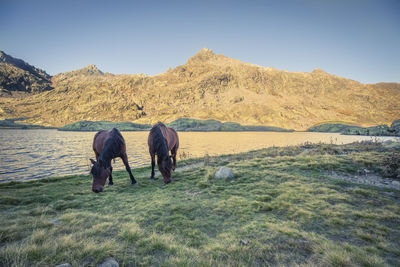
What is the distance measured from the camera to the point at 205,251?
3.87m

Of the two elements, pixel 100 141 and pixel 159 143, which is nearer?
pixel 159 143

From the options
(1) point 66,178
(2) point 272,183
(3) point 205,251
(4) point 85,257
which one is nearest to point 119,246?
(4) point 85,257

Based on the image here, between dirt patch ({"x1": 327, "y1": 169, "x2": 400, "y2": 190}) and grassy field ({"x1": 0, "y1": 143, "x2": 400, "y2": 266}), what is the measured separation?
73 centimetres

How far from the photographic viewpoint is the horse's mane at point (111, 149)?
31.8ft

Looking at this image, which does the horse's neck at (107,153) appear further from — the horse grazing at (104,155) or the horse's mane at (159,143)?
the horse's mane at (159,143)

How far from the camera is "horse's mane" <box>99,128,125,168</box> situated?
9698 mm

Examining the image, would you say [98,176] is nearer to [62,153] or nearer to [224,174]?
[224,174]

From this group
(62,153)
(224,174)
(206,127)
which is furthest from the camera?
(206,127)

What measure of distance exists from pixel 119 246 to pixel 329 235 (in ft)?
18.3

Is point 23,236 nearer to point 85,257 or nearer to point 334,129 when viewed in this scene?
point 85,257

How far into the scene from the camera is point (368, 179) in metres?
9.67

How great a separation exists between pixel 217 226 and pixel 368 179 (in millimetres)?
10061

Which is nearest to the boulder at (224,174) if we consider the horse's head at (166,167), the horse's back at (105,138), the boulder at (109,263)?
the horse's head at (166,167)

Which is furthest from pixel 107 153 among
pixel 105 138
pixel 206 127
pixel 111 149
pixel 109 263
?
pixel 206 127
